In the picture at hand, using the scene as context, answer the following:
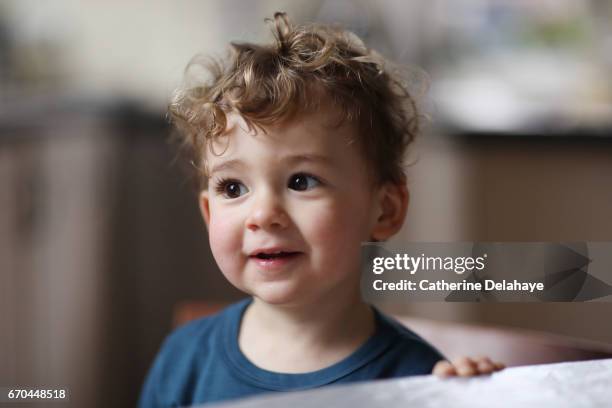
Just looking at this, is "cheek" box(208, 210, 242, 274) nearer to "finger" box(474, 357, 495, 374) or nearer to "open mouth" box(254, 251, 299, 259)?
"open mouth" box(254, 251, 299, 259)

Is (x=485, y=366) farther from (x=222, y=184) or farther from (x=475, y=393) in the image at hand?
(x=222, y=184)

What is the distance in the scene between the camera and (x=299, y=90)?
37 cm

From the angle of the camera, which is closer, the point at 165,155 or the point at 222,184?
the point at 222,184

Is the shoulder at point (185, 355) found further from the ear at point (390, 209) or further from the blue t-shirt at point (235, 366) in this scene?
the ear at point (390, 209)

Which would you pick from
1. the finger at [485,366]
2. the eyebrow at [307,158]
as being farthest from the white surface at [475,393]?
the eyebrow at [307,158]

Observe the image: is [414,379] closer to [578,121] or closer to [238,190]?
[238,190]

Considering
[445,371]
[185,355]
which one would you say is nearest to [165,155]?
[185,355]

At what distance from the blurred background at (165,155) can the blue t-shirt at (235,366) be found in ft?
0.19

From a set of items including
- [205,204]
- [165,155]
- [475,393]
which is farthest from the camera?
[165,155]

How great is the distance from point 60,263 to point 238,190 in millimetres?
547

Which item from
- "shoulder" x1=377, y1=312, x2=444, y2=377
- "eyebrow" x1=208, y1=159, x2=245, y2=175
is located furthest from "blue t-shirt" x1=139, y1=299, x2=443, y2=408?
"eyebrow" x1=208, y1=159, x2=245, y2=175

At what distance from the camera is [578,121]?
1.00 m

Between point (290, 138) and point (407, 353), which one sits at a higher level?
point (290, 138)

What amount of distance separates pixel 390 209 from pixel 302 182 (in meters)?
0.07
